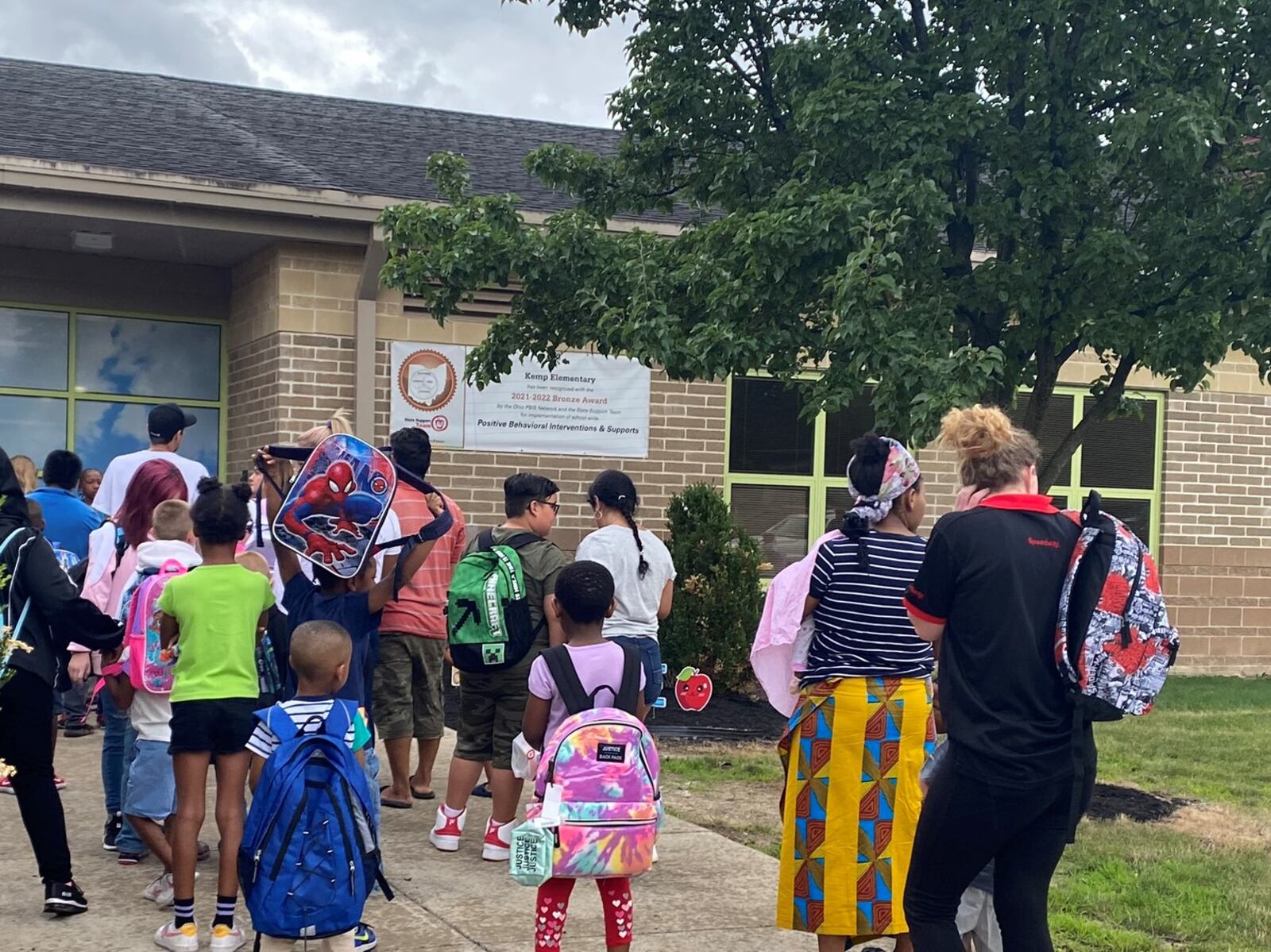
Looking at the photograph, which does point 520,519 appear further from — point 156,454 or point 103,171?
point 103,171

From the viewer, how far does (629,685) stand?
4.96 m

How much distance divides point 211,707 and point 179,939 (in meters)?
0.83

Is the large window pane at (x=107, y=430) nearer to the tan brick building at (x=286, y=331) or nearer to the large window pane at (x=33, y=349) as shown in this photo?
the tan brick building at (x=286, y=331)

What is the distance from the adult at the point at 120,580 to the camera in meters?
6.05

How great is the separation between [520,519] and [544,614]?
0.45 m

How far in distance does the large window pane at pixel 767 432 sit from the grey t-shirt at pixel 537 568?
25.1ft

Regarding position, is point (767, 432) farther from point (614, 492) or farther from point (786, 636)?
point (786, 636)

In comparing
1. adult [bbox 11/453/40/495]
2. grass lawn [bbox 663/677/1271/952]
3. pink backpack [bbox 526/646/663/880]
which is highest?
adult [bbox 11/453/40/495]

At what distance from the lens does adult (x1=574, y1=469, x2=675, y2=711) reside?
22.2ft

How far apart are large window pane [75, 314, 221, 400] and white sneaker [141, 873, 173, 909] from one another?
8070 millimetres

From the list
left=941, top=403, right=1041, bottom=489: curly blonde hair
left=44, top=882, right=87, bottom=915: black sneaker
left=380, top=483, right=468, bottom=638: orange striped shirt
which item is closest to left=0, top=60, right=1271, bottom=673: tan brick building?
left=380, top=483, right=468, bottom=638: orange striped shirt

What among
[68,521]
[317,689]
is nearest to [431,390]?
[68,521]

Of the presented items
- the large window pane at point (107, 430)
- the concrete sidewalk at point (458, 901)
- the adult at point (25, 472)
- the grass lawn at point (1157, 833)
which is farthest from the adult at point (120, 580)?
the large window pane at point (107, 430)

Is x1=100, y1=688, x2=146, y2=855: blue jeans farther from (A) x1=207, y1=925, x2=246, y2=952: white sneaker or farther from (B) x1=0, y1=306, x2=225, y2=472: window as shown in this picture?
(B) x1=0, y1=306, x2=225, y2=472: window
